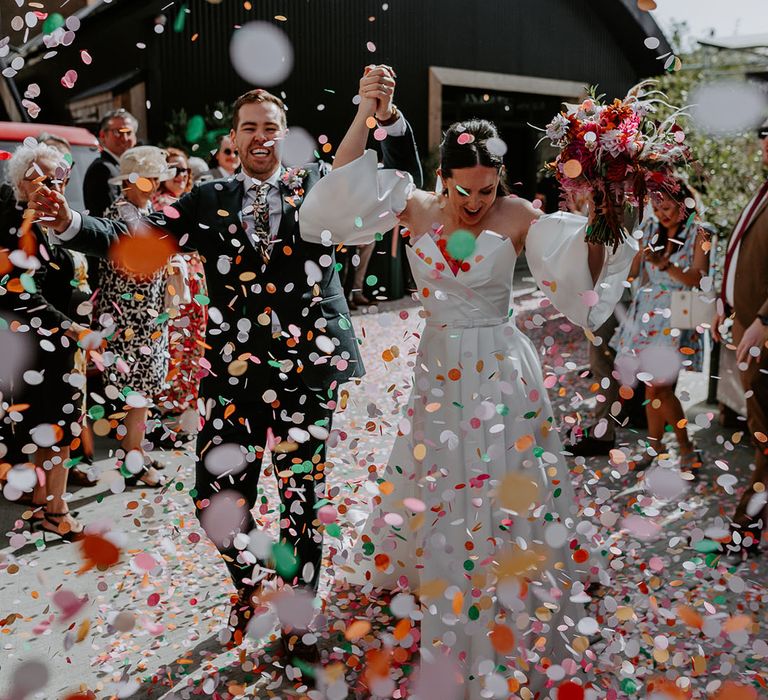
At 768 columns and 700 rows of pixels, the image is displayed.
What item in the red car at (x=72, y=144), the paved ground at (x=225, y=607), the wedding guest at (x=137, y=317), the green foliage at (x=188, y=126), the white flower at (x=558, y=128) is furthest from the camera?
the green foliage at (x=188, y=126)

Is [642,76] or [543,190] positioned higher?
[642,76]

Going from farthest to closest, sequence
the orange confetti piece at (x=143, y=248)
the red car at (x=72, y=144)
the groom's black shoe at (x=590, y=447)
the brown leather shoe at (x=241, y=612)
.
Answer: the red car at (x=72, y=144), the groom's black shoe at (x=590, y=447), the brown leather shoe at (x=241, y=612), the orange confetti piece at (x=143, y=248)

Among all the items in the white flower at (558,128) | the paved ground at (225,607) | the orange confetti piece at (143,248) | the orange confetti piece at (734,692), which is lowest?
the paved ground at (225,607)

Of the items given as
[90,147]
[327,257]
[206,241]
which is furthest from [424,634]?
[90,147]

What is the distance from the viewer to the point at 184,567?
335cm

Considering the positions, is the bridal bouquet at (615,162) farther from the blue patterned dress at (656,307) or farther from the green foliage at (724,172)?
the green foliage at (724,172)

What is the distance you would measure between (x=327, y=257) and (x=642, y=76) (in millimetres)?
15987

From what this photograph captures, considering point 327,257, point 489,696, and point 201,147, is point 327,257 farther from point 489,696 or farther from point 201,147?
point 201,147

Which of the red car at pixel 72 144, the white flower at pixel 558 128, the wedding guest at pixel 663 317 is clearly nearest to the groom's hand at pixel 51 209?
the white flower at pixel 558 128

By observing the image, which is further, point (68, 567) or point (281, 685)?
point (68, 567)

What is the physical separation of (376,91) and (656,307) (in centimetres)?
279

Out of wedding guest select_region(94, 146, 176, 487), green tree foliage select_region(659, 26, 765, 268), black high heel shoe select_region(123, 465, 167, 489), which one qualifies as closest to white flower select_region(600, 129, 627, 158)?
wedding guest select_region(94, 146, 176, 487)

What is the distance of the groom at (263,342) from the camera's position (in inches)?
104

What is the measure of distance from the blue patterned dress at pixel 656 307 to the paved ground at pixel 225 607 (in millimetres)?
888
